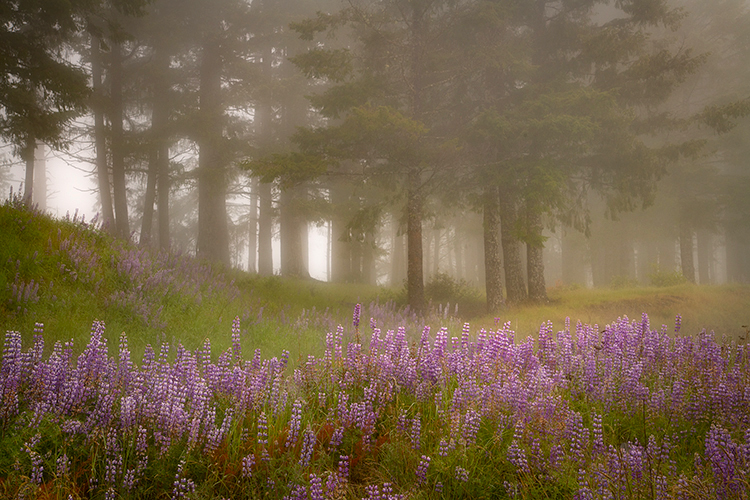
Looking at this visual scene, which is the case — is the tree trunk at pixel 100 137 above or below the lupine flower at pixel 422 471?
above

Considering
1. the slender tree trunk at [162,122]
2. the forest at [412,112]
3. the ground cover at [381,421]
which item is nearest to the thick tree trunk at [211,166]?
the forest at [412,112]

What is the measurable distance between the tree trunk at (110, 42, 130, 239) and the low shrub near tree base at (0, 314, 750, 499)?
15774mm

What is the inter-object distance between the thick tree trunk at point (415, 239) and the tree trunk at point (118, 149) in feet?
37.0

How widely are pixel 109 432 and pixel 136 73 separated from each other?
21436 millimetres

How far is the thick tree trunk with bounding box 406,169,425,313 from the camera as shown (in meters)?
13.0

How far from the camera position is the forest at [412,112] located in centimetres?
1227

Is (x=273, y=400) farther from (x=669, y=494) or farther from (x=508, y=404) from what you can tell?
(x=669, y=494)

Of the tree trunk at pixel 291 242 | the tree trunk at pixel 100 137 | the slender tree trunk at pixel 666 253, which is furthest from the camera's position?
the slender tree trunk at pixel 666 253

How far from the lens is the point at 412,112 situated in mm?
14102

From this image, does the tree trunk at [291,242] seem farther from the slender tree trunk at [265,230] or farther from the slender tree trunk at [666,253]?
the slender tree trunk at [666,253]

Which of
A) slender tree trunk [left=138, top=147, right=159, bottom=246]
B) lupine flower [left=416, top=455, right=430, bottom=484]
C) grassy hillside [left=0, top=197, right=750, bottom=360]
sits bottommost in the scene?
lupine flower [left=416, top=455, right=430, bottom=484]

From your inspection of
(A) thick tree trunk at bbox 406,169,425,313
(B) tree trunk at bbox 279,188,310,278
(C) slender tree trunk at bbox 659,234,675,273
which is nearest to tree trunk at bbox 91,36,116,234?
(B) tree trunk at bbox 279,188,310,278

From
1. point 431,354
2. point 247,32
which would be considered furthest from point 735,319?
point 247,32

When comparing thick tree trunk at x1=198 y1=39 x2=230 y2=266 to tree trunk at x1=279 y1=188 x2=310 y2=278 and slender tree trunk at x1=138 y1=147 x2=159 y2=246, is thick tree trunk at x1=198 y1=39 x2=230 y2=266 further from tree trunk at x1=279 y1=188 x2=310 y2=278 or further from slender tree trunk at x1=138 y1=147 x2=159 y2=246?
tree trunk at x1=279 y1=188 x2=310 y2=278
